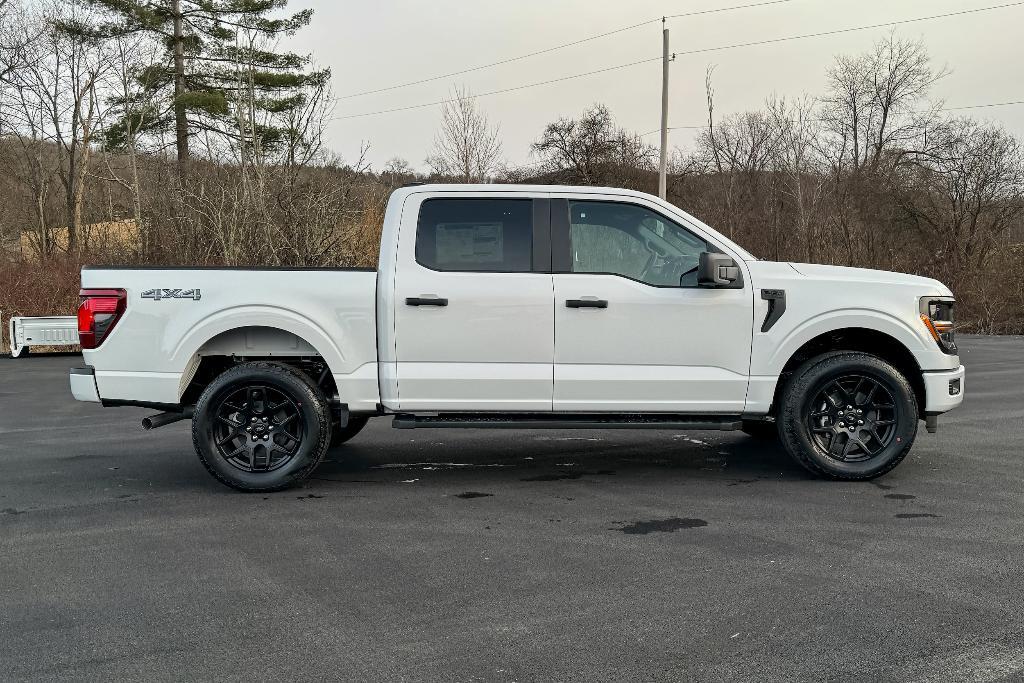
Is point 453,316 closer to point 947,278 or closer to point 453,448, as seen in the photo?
point 453,448

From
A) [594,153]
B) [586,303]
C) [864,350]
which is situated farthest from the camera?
[594,153]

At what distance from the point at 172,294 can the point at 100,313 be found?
0.53 m

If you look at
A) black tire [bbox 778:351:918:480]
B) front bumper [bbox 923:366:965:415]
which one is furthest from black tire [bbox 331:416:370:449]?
front bumper [bbox 923:366:965:415]

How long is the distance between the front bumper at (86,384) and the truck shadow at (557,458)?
5.45 ft

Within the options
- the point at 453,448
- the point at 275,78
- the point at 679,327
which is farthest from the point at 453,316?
the point at 275,78

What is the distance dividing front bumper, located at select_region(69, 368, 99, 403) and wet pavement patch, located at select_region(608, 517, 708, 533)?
3.72 meters

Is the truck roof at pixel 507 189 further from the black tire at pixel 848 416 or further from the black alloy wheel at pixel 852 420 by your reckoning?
the black alloy wheel at pixel 852 420

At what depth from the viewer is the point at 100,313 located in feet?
20.4

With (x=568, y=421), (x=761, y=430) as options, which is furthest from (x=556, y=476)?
(x=761, y=430)

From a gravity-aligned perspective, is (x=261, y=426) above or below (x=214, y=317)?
below

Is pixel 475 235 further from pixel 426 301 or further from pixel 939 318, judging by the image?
pixel 939 318

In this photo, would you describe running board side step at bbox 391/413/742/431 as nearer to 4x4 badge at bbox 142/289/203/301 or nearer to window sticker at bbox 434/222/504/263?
window sticker at bbox 434/222/504/263

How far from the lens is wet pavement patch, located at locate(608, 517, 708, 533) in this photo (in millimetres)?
5230

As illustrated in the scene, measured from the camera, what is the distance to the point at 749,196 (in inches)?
1898
